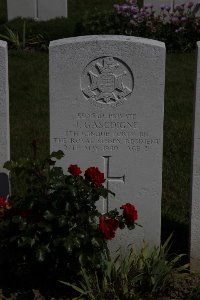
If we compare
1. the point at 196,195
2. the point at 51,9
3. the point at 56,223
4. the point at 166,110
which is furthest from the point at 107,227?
the point at 51,9

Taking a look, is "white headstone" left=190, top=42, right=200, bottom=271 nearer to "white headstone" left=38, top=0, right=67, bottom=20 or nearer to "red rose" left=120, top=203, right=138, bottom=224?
"red rose" left=120, top=203, right=138, bottom=224

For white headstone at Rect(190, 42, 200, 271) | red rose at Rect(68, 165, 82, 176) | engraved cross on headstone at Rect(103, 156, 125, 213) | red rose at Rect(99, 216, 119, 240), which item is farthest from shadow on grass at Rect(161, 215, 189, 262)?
red rose at Rect(68, 165, 82, 176)

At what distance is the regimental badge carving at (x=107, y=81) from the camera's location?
4.99 metres

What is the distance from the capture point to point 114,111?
16.6ft

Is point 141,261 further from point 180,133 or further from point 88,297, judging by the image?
point 180,133

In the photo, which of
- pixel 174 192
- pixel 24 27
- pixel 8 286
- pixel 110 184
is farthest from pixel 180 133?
pixel 24 27

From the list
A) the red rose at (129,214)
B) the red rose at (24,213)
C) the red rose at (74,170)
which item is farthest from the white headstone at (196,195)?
the red rose at (24,213)

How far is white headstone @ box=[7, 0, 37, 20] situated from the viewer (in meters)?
12.4

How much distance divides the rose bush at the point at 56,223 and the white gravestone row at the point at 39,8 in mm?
7848

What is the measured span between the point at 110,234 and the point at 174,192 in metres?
1.97

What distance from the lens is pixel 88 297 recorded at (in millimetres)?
4840

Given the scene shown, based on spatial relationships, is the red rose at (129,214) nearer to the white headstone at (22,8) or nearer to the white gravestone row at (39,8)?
the white gravestone row at (39,8)

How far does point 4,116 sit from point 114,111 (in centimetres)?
74

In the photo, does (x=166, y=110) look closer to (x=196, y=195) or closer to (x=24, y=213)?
(x=196, y=195)
